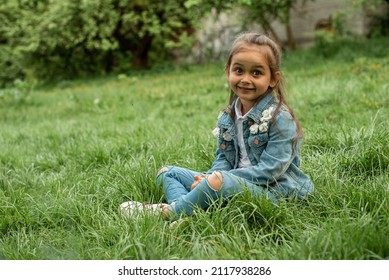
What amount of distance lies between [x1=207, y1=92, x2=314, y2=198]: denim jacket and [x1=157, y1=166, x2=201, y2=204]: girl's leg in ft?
1.20

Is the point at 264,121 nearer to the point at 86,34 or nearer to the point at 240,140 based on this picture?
the point at 240,140

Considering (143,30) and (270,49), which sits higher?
(270,49)

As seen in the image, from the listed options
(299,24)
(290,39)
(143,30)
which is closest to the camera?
(290,39)

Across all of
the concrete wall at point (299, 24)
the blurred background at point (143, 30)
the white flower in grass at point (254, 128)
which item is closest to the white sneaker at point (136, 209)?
the white flower in grass at point (254, 128)

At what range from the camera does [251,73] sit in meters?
2.84

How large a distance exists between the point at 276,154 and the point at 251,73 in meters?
0.48

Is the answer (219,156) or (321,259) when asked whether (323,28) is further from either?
(321,259)

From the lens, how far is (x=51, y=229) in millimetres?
2891

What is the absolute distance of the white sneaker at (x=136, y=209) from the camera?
8.98 feet

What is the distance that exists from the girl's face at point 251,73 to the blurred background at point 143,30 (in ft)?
28.5

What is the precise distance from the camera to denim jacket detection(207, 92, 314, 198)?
281cm

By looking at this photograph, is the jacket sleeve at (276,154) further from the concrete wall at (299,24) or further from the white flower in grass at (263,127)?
the concrete wall at (299,24)

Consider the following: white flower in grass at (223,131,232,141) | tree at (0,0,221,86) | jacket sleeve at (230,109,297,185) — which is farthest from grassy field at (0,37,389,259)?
tree at (0,0,221,86)

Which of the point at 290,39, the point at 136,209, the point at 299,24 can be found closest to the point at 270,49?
the point at 136,209
